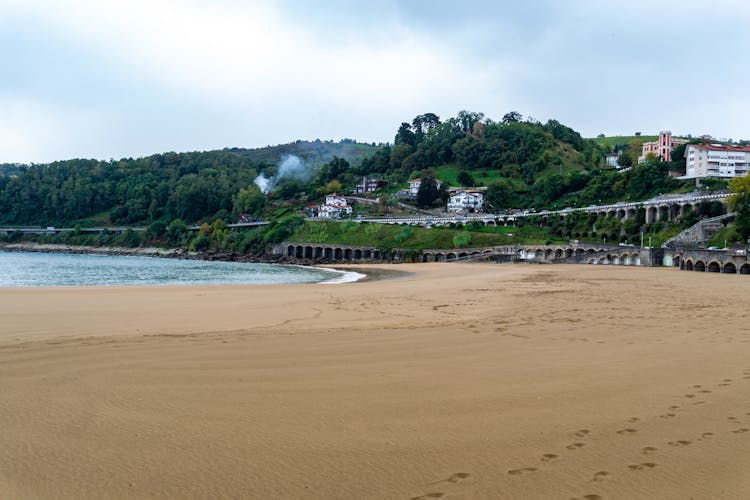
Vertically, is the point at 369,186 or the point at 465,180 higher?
the point at 465,180

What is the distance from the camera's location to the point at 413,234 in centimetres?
7775

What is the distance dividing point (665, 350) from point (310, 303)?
12454 mm

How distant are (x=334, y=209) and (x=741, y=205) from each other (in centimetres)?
6997

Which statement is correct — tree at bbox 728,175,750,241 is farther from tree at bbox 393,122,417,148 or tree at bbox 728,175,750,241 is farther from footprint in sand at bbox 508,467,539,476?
tree at bbox 393,122,417,148

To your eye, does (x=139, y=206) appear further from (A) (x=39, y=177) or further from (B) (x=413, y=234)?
(B) (x=413, y=234)

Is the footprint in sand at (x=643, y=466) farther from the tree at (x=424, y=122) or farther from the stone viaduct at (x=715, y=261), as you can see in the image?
the tree at (x=424, y=122)

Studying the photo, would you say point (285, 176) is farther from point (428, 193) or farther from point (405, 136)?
point (428, 193)

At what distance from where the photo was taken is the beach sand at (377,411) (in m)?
4.25

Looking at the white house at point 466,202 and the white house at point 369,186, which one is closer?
the white house at point 466,202

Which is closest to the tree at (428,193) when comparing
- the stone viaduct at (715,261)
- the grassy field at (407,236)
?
the grassy field at (407,236)

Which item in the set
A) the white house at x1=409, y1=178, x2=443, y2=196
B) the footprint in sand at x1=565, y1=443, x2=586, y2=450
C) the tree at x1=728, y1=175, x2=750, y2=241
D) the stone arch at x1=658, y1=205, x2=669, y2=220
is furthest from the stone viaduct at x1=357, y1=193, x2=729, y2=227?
the footprint in sand at x1=565, y1=443, x2=586, y2=450

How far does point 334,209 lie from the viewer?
103250 mm

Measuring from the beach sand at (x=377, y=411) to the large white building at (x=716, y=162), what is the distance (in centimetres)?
7936

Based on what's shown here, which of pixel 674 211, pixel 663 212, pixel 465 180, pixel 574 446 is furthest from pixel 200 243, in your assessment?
pixel 574 446
